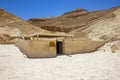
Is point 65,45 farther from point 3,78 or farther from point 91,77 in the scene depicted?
point 3,78

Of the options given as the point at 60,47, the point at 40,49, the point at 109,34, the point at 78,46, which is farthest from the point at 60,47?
the point at 109,34

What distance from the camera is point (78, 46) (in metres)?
16.1

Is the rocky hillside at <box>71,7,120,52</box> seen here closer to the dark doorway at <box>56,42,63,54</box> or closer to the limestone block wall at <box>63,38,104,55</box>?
the limestone block wall at <box>63,38,104,55</box>

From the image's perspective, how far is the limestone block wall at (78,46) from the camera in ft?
49.6

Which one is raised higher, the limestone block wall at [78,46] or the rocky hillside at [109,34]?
the rocky hillside at [109,34]

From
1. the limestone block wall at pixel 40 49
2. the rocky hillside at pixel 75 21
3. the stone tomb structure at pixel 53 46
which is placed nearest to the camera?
the limestone block wall at pixel 40 49

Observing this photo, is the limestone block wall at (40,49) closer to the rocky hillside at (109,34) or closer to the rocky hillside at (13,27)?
the rocky hillside at (109,34)

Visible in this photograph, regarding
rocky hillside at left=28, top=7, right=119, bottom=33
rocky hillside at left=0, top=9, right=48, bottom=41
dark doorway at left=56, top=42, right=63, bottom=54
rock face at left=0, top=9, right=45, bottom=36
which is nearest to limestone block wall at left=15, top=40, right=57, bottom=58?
dark doorway at left=56, top=42, right=63, bottom=54

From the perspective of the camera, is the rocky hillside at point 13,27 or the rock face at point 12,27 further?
the rock face at point 12,27

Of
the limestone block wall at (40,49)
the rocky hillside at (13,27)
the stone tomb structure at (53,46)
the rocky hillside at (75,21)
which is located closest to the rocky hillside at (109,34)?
the stone tomb structure at (53,46)

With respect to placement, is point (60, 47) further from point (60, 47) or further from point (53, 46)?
point (53, 46)

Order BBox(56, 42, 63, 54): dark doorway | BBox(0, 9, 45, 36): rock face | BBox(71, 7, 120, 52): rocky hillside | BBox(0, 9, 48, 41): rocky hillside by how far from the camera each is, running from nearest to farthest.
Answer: BBox(56, 42, 63, 54): dark doorway, BBox(71, 7, 120, 52): rocky hillside, BBox(0, 9, 48, 41): rocky hillside, BBox(0, 9, 45, 36): rock face

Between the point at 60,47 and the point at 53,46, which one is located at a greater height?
the point at 53,46

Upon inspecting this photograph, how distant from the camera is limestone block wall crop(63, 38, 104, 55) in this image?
49.6 ft
